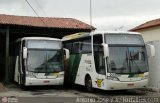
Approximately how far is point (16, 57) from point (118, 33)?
8070 mm

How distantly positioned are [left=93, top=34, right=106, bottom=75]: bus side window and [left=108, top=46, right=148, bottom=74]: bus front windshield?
1.64 feet

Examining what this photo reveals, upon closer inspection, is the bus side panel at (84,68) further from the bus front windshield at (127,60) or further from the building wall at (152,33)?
the building wall at (152,33)

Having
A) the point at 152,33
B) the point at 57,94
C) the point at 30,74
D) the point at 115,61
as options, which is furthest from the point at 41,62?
the point at 152,33

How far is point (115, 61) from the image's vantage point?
1678 cm

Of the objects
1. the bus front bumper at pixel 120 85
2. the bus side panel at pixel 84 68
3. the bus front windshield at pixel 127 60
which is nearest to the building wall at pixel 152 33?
the bus side panel at pixel 84 68

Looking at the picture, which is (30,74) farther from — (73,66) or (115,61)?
(115,61)

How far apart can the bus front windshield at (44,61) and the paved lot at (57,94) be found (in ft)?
4.02

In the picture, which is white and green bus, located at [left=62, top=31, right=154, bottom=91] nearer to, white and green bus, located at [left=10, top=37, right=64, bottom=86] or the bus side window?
the bus side window

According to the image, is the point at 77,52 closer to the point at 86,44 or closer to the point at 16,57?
the point at 86,44

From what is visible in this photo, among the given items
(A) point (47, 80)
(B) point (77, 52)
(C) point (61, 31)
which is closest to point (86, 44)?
(B) point (77, 52)

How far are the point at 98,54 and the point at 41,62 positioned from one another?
372cm

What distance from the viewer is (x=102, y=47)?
56.2ft

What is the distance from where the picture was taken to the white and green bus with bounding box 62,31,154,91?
54.7 feet

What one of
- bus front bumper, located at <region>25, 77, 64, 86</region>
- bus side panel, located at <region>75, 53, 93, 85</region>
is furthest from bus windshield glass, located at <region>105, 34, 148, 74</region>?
bus front bumper, located at <region>25, 77, 64, 86</region>
